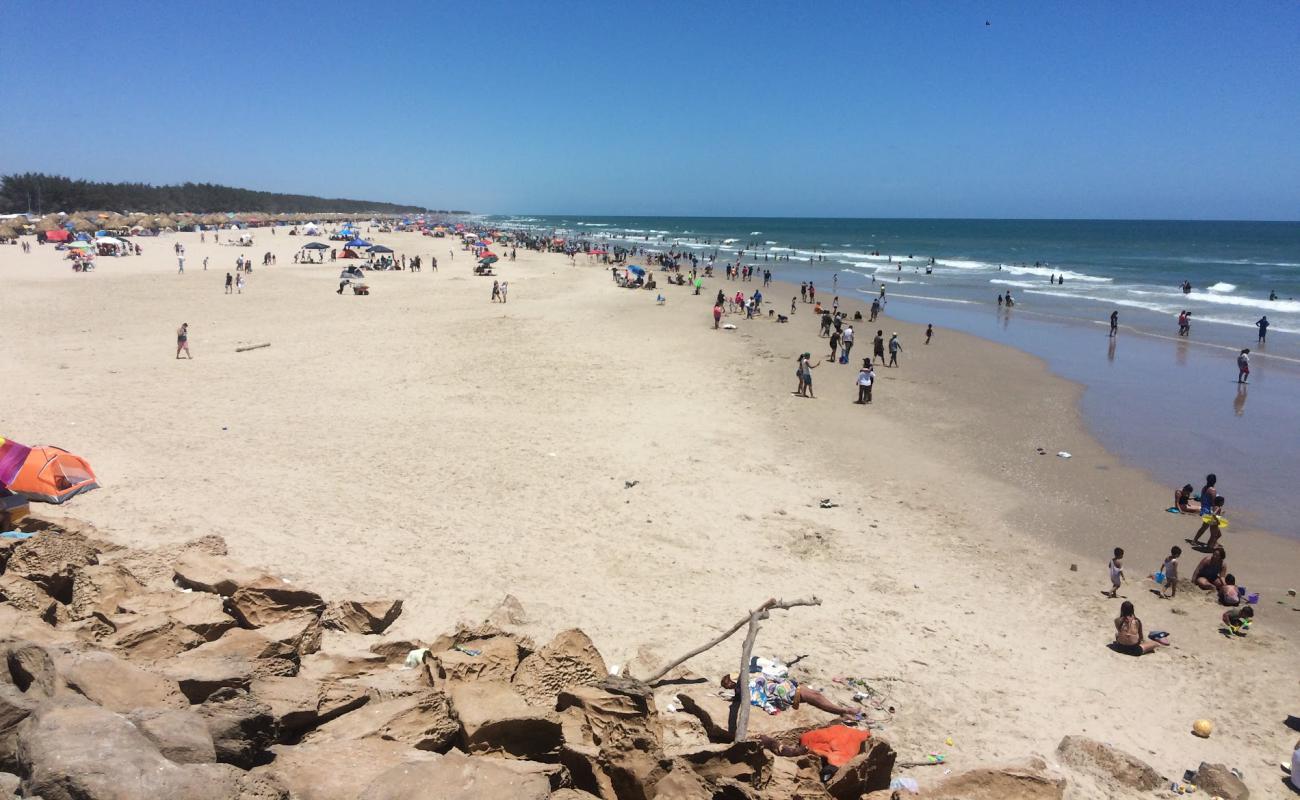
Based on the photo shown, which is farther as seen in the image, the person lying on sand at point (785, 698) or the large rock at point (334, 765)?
the person lying on sand at point (785, 698)

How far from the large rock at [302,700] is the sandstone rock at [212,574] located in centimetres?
200

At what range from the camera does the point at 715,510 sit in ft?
37.3

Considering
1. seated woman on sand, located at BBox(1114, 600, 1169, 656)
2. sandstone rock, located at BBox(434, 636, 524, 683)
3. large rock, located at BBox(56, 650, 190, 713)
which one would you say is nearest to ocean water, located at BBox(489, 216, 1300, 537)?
seated woman on sand, located at BBox(1114, 600, 1169, 656)

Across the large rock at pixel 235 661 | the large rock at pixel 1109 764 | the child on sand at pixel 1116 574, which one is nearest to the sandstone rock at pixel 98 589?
the large rock at pixel 235 661

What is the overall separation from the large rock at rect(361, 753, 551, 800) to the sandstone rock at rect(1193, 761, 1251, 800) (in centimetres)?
544

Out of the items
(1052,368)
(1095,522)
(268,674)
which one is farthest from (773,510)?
(1052,368)

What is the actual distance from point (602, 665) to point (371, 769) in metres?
2.35

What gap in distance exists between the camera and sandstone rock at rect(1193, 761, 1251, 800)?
5.97 m

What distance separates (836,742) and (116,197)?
127294 millimetres

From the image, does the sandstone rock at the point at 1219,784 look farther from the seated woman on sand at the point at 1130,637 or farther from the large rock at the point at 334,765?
the large rock at the point at 334,765

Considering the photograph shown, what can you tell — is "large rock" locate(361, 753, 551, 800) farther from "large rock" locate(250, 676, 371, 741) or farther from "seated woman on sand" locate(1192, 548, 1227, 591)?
"seated woman on sand" locate(1192, 548, 1227, 591)

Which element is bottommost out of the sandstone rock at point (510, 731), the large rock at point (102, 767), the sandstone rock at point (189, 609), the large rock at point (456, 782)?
the sandstone rock at point (510, 731)

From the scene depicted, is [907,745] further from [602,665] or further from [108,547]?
[108,547]

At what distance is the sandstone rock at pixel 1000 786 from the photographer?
5371mm
